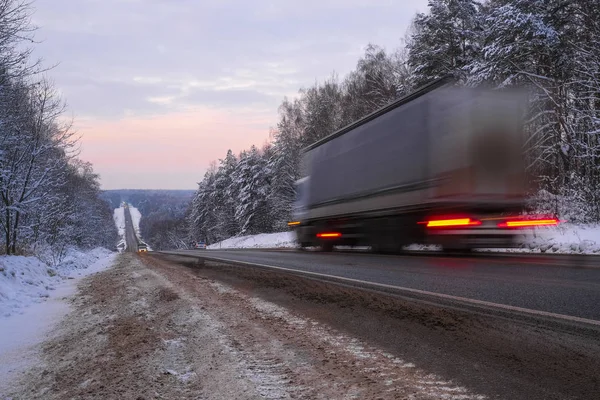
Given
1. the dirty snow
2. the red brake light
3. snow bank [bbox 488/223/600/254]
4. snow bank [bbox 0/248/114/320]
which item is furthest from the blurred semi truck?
snow bank [bbox 0/248/114/320]

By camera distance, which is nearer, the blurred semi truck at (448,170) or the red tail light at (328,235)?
the blurred semi truck at (448,170)

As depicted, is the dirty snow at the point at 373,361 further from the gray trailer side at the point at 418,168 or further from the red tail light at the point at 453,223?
the gray trailer side at the point at 418,168

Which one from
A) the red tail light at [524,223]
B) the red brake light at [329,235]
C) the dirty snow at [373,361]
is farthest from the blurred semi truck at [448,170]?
the dirty snow at [373,361]

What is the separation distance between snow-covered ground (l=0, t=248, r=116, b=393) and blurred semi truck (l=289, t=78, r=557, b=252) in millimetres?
8681

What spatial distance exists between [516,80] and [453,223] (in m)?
13.7

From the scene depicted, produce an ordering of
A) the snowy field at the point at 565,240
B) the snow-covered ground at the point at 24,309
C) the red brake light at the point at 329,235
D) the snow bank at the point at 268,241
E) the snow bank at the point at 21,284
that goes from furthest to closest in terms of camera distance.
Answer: the snow bank at the point at 268,241 < the red brake light at the point at 329,235 < the snowy field at the point at 565,240 < the snow bank at the point at 21,284 < the snow-covered ground at the point at 24,309

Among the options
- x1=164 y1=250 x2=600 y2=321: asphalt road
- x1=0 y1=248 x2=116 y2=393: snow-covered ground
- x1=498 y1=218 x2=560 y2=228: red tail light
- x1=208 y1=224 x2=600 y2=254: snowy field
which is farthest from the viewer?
x1=208 y1=224 x2=600 y2=254: snowy field

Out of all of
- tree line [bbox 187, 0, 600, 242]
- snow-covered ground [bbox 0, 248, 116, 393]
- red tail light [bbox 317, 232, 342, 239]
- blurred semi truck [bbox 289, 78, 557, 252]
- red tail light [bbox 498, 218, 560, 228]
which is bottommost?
snow-covered ground [bbox 0, 248, 116, 393]

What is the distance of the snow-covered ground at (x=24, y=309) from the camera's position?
3.96 meters

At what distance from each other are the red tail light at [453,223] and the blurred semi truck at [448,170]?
0.08 ft

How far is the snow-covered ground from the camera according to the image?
396 cm

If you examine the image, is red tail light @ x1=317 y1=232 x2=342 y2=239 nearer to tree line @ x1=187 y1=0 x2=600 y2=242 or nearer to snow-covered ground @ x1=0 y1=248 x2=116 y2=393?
tree line @ x1=187 y1=0 x2=600 y2=242

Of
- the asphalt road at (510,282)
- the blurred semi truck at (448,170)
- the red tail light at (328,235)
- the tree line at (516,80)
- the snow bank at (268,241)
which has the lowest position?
the snow bank at (268,241)

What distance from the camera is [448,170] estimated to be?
34.8 feet
